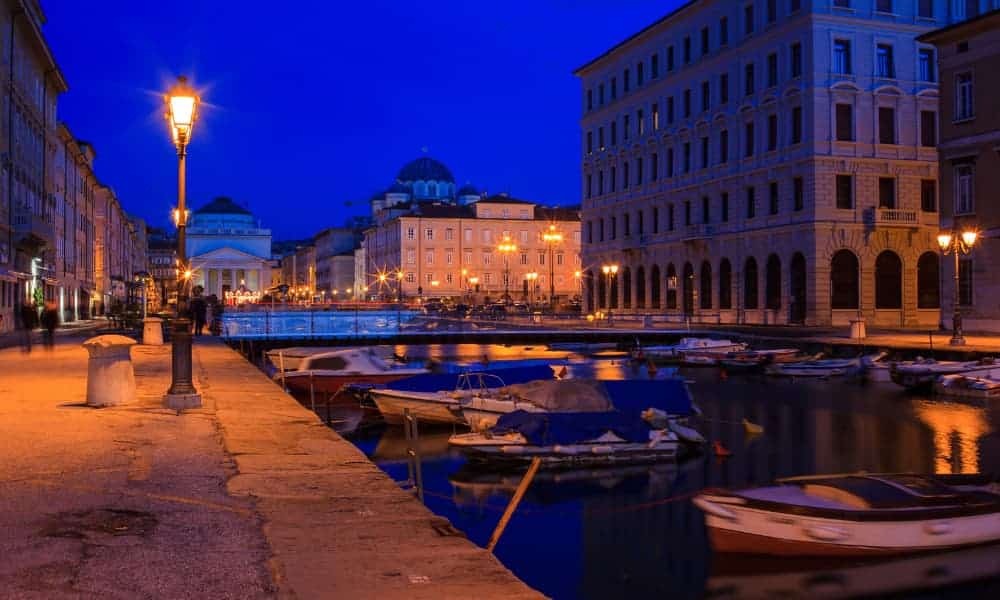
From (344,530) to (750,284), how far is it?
5959cm

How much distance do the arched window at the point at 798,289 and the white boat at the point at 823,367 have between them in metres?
18.7

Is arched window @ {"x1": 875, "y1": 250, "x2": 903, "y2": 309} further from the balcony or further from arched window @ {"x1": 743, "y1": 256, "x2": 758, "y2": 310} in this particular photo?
arched window @ {"x1": 743, "y1": 256, "x2": 758, "y2": 310}

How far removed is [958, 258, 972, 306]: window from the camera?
45225mm

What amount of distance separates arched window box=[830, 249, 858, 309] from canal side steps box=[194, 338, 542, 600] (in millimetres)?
48770

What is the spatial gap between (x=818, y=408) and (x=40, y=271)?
44.2 metres

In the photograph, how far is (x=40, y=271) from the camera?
5728 cm

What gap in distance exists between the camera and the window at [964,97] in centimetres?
4438

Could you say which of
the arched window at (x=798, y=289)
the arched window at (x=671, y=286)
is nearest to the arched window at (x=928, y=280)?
the arched window at (x=798, y=289)

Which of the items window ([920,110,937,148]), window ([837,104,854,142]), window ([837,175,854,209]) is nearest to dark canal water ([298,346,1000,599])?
window ([837,175,854,209])

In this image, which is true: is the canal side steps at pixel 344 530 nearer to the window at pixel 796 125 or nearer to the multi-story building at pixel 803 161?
the multi-story building at pixel 803 161

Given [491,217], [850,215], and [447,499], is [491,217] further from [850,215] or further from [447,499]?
[447,499]

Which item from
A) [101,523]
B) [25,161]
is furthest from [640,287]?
[101,523]

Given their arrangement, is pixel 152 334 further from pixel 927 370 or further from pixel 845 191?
pixel 845 191

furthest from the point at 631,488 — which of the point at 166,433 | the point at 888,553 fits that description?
the point at 166,433
